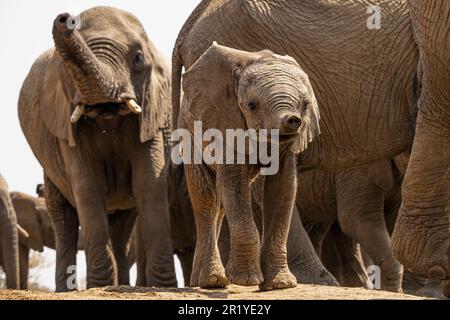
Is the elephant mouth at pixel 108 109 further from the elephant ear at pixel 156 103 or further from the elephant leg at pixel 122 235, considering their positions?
the elephant leg at pixel 122 235

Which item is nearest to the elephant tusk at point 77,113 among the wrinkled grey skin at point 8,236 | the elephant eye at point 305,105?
the elephant eye at point 305,105

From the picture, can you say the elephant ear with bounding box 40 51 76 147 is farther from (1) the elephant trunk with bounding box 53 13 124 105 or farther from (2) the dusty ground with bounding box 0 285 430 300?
(2) the dusty ground with bounding box 0 285 430 300

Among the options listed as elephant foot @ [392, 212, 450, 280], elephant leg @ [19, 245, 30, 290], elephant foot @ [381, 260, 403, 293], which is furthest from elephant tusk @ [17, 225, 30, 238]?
elephant foot @ [392, 212, 450, 280]

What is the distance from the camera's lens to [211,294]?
25.0ft

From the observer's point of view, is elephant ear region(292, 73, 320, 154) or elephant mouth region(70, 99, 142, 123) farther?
elephant mouth region(70, 99, 142, 123)

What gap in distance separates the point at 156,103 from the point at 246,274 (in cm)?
419

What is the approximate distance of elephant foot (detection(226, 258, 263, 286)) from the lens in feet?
25.2

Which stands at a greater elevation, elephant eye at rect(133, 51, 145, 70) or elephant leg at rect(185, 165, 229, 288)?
elephant eye at rect(133, 51, 145, 70)

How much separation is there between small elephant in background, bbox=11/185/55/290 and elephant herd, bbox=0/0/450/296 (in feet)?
19.5

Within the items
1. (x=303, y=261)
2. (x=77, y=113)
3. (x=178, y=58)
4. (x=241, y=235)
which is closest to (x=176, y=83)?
(x=178, y=58)

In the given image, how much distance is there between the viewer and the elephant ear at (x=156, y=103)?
37.7 feet

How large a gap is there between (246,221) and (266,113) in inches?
20.8

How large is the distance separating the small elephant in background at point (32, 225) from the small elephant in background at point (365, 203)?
24.3ft
